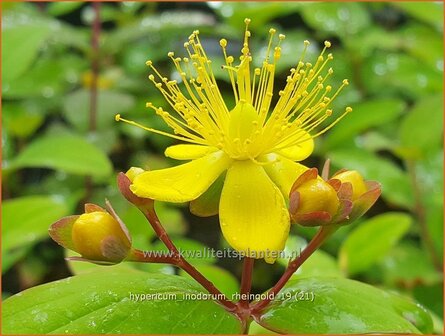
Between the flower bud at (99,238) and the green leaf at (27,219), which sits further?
the green leaf at (27,219)

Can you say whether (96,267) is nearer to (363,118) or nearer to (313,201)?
(313,201)

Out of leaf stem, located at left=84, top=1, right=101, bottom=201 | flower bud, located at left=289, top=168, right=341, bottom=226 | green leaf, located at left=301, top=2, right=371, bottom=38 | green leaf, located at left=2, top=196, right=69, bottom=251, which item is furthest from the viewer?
green leaf, located at left=301, top=2, right=371, bottom=38

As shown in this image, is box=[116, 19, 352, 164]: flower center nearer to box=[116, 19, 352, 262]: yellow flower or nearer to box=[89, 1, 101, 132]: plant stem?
box=[116, 19, 352, 262]: yellow flower

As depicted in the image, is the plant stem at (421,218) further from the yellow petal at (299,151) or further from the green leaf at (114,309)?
the green leaf at (114,309)

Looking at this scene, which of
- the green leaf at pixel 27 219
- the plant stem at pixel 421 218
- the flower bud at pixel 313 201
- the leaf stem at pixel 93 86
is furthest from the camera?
the leaf stem at pixel 93 86

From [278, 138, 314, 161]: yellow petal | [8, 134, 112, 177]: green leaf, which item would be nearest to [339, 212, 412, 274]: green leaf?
[278, 138, 314, 161]: yellow petal

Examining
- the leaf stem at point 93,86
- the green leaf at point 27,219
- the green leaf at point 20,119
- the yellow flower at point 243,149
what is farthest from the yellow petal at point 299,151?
the green leaf at point 20,119

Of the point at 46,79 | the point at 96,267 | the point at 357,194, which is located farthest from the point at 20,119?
the point at 357,194
